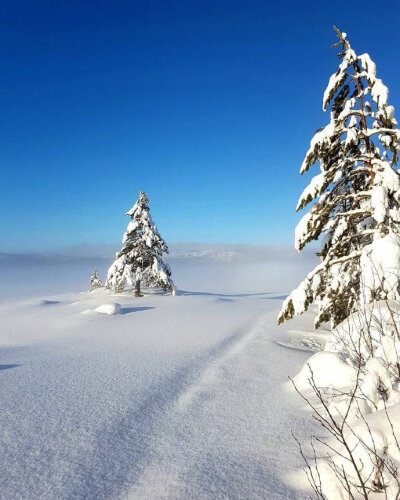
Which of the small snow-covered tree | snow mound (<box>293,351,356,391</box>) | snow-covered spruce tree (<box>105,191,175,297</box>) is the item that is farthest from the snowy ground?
the small snow-covered tree

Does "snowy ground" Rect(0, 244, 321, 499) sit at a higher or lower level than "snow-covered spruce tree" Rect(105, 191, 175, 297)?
lower

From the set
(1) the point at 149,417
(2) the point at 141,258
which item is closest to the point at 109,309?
(2) the point at 141,258

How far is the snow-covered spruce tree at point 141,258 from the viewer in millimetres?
22938

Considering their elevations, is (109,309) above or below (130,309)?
above

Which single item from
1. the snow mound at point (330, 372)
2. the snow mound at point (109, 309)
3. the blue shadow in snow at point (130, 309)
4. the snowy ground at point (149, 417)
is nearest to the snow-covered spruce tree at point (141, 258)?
the blue shadow in snow at point (130, 309)

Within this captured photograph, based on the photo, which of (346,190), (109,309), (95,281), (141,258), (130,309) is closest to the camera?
(346,190)

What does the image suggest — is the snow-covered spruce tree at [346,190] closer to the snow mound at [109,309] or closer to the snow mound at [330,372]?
the snow mound at [330,372]

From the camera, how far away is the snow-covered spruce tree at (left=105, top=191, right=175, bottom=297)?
22.9 meters

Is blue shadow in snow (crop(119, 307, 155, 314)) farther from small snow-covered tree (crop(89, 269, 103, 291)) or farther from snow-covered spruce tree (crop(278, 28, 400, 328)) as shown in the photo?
small snow-covered tree (crop(89, 269, 103, 291))

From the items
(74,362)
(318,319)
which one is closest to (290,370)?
(318,319)

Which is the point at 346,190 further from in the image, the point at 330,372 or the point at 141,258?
the point at 141,258

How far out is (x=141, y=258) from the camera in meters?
23.2

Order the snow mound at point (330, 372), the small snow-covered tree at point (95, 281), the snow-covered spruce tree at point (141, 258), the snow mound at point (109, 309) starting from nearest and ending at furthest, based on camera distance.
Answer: the snow mound at point (330, 372), the snow mound at point (109, 309), the snow-covered spruce tree at point (141, 258), the small snow-covered tree at point (95, 281)

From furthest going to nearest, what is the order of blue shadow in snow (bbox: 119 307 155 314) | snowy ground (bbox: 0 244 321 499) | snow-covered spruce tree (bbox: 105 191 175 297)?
1. snow-covered spruce tree (bbox: 105 191 175 297)
2. blue shadow in snow (bbox: 119 307 155 314)
3. snowy ground (bbox: 0 244 321 499)
